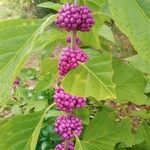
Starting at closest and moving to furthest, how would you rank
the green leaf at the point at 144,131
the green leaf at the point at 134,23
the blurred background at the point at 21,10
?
the green leaf at the point at 134,23 < the green leaf at the point at 144,131 < the blurred background at the point at 21,10

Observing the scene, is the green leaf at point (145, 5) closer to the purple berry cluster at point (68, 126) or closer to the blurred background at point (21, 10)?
the purple berry cluster at point (68, 126)

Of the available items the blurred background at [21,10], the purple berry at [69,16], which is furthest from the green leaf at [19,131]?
the blurred background at [21,10]

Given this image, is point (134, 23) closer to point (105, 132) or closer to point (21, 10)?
point (105, 132)

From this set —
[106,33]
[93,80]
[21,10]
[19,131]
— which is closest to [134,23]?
[93,80]

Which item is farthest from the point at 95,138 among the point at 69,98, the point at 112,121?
the point at 69,98

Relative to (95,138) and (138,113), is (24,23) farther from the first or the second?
(138,113)

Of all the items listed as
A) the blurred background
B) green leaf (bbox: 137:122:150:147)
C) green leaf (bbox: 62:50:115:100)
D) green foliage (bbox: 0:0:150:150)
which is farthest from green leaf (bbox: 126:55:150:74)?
the blurred background

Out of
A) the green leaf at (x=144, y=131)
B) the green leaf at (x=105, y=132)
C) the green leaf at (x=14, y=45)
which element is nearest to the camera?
the green leaf at (x=14, y=45)
